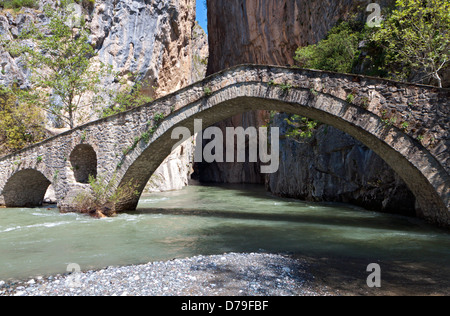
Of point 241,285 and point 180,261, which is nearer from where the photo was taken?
point 241,285

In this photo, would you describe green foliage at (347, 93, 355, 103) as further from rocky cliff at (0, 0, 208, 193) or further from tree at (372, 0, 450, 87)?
Result: rocky cliff at (0, 0, 208, 193)

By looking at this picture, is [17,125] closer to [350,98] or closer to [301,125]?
[301,125]

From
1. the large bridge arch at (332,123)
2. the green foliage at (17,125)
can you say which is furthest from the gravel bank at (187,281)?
the green foliage at (17,125)

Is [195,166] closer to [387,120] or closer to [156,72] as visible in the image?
[156,72]

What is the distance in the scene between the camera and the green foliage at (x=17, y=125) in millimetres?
15469

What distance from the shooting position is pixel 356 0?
44.2 ft

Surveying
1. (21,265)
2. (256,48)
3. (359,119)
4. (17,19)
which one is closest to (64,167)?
(21,265)

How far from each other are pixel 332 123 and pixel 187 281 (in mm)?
6206

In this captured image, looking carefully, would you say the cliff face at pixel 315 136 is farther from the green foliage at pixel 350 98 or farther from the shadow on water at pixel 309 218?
the green foliage at pixel 350 98

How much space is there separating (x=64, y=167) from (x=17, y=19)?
Answer: 1416 cm

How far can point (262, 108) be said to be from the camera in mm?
9320

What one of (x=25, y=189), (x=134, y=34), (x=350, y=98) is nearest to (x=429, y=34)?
(x=350, y=98)

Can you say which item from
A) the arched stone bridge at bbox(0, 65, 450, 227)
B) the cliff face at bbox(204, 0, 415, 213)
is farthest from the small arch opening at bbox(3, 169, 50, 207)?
the cliff face at bbox(204, 0, 415, 213)
